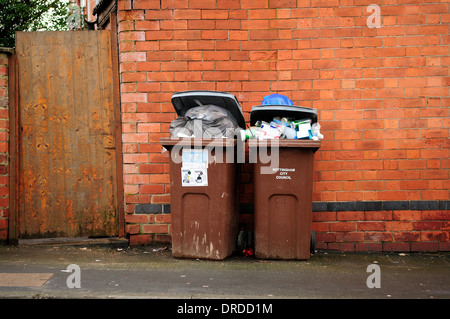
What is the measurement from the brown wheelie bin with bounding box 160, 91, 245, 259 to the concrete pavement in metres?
0.22

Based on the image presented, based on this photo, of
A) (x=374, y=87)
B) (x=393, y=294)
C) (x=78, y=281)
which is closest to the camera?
(x=393, y=294)

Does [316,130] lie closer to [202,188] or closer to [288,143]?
[288,143]

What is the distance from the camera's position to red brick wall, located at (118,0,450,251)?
18.5ft

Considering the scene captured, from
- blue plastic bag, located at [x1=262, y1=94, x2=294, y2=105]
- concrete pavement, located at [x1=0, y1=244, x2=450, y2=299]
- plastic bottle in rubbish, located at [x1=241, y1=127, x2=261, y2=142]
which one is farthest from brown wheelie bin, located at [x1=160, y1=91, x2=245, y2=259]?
blue plastic bag, located at [x1=262, y1=94, x2=294, y2=105]

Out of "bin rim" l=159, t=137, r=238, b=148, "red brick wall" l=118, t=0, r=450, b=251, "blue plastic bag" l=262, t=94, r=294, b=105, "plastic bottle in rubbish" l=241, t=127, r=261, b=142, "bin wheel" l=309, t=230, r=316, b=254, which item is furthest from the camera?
"red brick wall" l=118, t=0, r=450, b=251

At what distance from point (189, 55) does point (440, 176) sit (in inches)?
128

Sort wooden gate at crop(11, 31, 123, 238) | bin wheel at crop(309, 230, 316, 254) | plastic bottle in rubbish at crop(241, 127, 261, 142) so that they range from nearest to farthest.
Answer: plastic bottle in rubbish at crop(241, 127, 261, 142)
bin wheel at crop(309, 230, 316, 254)
wooden gate at crop(11, 31, 123, 238)

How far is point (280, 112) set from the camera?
4.98 m

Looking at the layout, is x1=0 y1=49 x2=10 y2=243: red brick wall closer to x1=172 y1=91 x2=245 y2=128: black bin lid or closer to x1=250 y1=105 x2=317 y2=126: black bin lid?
x1=172 y1=91 x2=245 y2=128: black bin lid

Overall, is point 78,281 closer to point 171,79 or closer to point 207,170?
point 207,170

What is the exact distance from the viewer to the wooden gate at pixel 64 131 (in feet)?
19.2

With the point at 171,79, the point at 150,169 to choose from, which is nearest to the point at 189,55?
the point at 171,79

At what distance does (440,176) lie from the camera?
18.6 ft

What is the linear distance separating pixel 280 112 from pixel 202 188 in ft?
3.65
